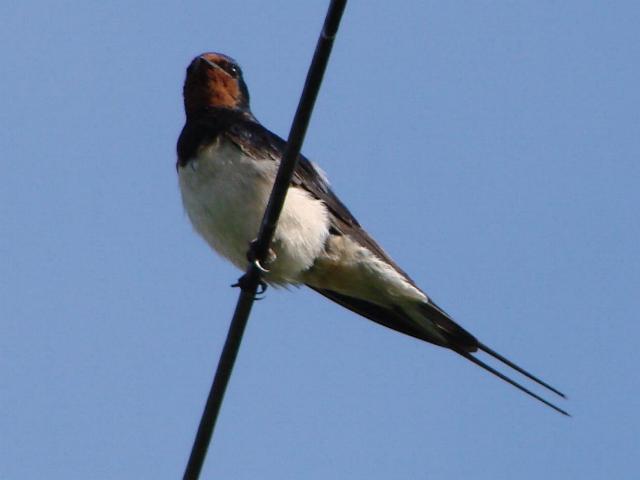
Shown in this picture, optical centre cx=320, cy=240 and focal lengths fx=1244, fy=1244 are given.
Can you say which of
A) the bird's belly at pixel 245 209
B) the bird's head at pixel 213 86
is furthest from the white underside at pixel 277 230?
the bird's head at pixel 213 86

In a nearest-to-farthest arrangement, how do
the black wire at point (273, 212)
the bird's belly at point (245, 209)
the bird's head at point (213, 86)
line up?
the black wire at point (273, 212), the bird's belly at point (245, 209), the bird's head at point (213, 86)

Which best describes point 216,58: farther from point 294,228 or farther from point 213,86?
point 294,228

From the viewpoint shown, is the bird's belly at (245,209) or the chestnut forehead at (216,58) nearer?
the bird's belly at (245,209)

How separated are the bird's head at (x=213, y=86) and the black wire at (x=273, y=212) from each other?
86.1 inches

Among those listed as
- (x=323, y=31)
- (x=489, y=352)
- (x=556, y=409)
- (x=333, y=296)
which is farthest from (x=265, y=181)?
(x=323, y=31)

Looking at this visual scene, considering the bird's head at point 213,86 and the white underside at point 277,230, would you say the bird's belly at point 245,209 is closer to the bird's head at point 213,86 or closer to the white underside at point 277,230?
the white underside at point 277,230

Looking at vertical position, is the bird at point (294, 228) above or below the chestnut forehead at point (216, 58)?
below

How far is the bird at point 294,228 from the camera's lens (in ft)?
16.0

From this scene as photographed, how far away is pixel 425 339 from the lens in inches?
203

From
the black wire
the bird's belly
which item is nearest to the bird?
the bird's belly

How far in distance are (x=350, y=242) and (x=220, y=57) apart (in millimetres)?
1299

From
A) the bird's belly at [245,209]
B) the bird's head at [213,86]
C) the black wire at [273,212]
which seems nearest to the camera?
the black wire at [273,212]

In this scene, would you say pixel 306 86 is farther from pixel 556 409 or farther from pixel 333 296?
pixel 333 296

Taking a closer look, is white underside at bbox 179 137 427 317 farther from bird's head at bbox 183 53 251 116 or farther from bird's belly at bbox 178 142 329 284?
bird's head at bbox 183 53 251 116
